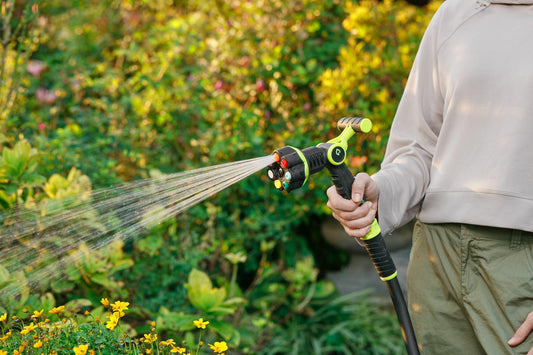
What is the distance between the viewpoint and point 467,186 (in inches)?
60.3

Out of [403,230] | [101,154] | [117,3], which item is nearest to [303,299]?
[403,230]

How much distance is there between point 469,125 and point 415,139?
21 cm

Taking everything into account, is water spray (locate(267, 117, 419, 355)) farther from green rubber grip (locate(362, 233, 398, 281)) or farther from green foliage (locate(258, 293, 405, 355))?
green foliage (locate(258, 293, 405, 355))

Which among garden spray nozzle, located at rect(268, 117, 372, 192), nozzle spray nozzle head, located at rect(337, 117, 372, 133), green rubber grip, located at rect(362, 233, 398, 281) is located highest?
nozzle spray nozzle head, located at rect(337, 117, 372, 133)

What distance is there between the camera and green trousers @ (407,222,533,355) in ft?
4.72

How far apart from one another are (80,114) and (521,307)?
3.01 m

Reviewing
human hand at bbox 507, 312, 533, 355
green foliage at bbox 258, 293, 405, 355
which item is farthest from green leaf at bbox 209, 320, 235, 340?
human hand at bbox 507, 312, 533, 355

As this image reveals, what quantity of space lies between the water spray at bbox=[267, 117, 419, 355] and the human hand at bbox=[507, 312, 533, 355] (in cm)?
26

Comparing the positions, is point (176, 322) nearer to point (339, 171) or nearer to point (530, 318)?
point (339, 171)

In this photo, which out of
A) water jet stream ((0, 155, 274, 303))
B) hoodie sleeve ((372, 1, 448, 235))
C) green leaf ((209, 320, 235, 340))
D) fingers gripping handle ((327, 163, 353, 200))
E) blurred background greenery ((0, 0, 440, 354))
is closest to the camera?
fingers gripping handle ((327, 163, 353, 200))

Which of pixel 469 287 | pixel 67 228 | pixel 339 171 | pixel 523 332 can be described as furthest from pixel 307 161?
pixel 67 228

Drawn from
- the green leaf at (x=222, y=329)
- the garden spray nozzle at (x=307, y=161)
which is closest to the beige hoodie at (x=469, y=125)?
the garden spray nozzle at (x=307, y=161)

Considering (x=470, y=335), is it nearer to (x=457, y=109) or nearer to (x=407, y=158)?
(x=407, y=158)

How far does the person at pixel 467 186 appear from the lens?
1.45 metres
